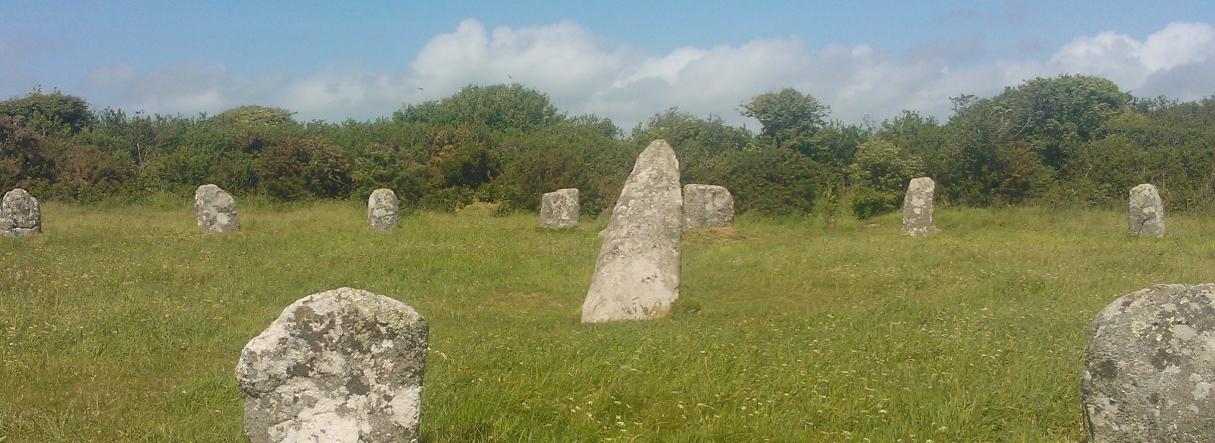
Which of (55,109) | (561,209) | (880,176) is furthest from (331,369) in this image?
(55,109)

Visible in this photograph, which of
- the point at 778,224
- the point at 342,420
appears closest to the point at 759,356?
the point at 342,420

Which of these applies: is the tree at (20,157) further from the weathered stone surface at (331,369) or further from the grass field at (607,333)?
the weathered stone surface at (331,369)

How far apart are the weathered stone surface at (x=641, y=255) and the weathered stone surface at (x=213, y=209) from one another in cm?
1451

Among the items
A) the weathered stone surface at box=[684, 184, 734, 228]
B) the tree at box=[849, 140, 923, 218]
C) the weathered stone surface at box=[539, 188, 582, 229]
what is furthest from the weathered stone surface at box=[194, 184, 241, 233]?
the tree at box=[849, 140, 923, 218]

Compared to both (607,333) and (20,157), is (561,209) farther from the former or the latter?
(20,157)

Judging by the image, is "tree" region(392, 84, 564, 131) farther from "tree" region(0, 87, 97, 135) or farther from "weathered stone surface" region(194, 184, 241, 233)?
"weathered stone surface" region(194, 184, 241, 233)

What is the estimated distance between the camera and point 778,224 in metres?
32.2

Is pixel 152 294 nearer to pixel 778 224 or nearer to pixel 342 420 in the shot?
pixel 342 420

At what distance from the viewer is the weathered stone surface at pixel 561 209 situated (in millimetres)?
28078

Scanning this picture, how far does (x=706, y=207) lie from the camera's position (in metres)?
28.3

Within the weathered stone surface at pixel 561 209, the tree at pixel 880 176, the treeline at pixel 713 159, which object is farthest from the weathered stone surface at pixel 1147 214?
the weathered stone surface at pixel 561 209

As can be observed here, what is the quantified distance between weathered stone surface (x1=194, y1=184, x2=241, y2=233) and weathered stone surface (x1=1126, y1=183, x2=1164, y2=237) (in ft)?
77.4

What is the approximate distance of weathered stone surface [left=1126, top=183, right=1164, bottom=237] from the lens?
2269cm

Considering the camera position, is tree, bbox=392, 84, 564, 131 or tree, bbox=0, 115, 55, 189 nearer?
tree, bbox=0, 115, 55, 189
